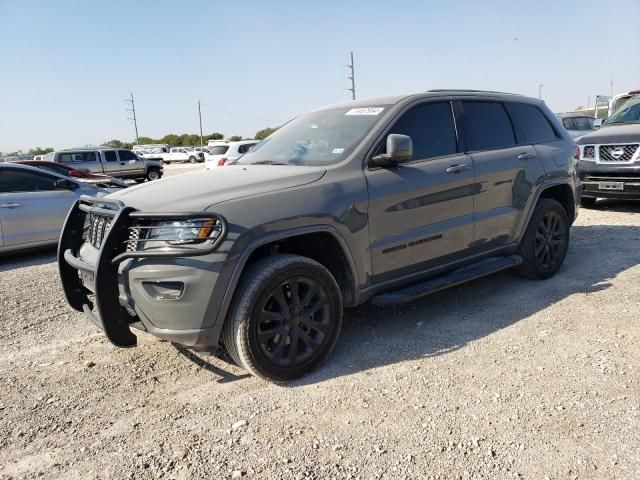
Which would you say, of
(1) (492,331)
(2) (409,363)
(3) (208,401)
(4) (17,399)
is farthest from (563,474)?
(4) (17,399)

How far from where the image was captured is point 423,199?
3.82 meters

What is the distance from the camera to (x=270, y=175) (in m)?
3.45

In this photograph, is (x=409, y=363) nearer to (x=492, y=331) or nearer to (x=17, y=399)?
(x=492, y=331)

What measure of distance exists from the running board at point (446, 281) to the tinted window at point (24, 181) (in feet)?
19.4

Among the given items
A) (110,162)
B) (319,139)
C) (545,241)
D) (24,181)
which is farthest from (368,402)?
(110,162)

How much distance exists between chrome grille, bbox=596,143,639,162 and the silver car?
772 centimetres

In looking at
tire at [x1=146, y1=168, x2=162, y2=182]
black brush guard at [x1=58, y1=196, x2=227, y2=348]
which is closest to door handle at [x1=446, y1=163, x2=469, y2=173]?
black brush guard at [x1=58, y1=196, x2=227, y2=348]

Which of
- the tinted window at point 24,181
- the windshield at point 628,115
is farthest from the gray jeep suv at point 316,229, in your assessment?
the windshield at point 628,115

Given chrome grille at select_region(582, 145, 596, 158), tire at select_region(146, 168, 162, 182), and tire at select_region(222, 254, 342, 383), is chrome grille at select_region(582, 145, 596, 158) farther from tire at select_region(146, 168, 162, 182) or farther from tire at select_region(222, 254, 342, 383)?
tire at select_region(146, 168, 162, 182)

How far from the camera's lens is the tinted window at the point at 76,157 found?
20.3 meters

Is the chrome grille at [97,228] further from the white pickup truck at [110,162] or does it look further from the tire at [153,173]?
the tire at [153,173]

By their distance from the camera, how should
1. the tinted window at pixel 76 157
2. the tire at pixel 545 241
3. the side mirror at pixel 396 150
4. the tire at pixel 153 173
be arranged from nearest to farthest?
the side mirror at pixel 396 150 < the tire at pixel 545 241 < the tinted window at pixel 76 157 < the tire at pixel 153 173

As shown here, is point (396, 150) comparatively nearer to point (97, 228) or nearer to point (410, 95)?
point (410, 95)

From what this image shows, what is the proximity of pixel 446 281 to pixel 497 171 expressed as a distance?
→ 1.19m
